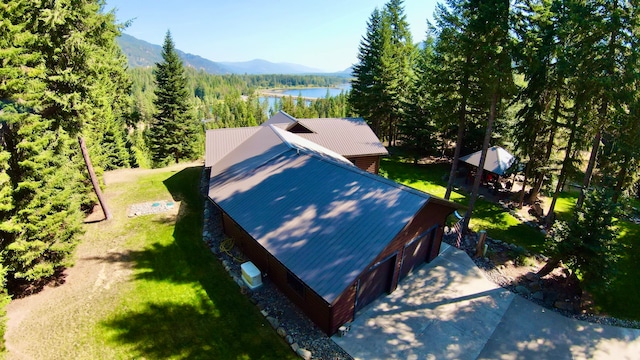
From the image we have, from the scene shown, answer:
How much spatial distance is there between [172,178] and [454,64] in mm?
23542

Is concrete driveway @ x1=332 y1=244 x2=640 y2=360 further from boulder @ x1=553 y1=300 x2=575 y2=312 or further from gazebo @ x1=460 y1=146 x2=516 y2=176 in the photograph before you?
gazebo @ x1=460 y1=146 x2=516 y2=176

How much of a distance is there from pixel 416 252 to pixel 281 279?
661 centimetres

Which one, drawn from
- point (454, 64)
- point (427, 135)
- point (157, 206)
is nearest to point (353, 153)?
point (427, 135)

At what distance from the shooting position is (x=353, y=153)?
89.4 ft

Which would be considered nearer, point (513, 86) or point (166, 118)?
point (513, 86)

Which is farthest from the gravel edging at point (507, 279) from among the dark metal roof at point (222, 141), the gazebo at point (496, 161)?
the dark metal roof at point (222, 141)

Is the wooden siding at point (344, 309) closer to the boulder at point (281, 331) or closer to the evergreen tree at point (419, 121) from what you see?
the boulder at point (281, 331)

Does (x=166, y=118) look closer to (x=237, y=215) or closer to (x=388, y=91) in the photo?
(x=388, y=91)

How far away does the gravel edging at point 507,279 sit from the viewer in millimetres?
13148

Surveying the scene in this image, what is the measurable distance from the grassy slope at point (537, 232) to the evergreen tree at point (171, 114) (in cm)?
2783

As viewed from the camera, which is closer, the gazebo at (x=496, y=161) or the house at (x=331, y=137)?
the gazebo at (x=496, y=161)

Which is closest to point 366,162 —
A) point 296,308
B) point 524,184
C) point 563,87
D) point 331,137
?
point 331,137

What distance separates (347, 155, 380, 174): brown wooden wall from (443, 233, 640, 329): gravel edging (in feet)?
37.3

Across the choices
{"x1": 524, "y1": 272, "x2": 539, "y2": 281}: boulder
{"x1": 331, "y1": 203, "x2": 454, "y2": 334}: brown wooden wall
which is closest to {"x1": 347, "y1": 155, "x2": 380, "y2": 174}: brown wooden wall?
{"x1": 331, "y1": 203, "x2": 454, "y2": 334}: brown wooden wall
